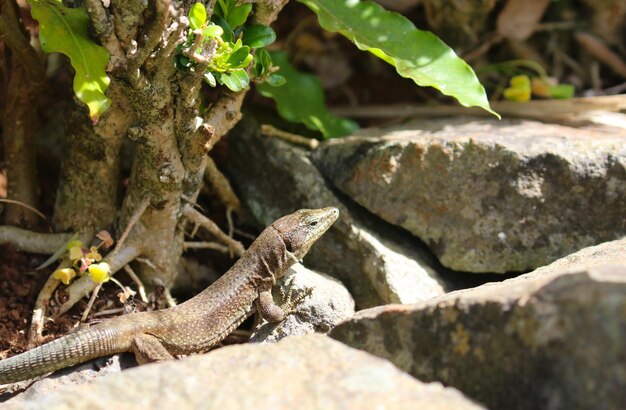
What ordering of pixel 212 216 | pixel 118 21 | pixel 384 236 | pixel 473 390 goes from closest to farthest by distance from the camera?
pixel 473 390 < pixel 118 21 < pixel 384 236 < pixel 212 216

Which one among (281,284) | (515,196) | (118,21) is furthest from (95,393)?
(515,196)

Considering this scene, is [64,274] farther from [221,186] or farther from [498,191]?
[498,191]

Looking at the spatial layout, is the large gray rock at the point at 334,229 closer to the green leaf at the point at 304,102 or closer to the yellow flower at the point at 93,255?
the green leaf at the point at 304,102

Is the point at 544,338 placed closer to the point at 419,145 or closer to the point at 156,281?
the point at 419,145

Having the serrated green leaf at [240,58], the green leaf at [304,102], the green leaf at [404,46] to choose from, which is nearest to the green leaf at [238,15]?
the serrated green leaf at [240,58]

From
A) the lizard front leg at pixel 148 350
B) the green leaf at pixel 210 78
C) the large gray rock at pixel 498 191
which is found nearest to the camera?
the green leaf at pixel 210 78

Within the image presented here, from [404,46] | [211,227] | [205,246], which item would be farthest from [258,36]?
[205,246]
